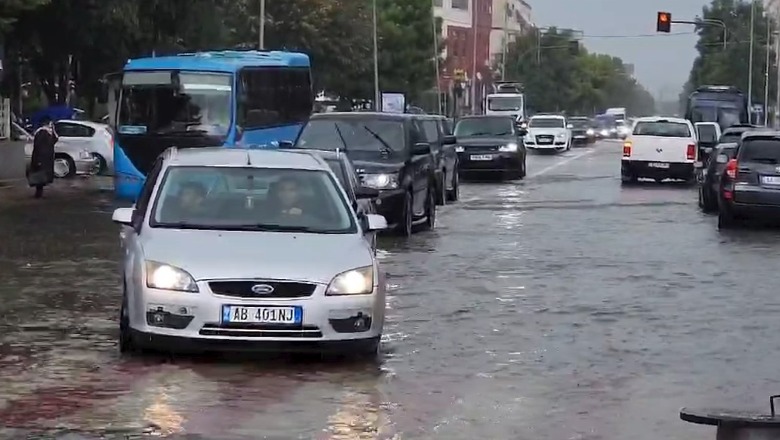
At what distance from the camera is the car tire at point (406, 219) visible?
21.6 metres

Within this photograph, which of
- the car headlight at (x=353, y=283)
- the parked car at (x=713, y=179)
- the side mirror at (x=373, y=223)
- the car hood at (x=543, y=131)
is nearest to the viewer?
the car headlight at (x=353, y=283)

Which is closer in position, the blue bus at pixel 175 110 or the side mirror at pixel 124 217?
the side mirror at pixel 124 217

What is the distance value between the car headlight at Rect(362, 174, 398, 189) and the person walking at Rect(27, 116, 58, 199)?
1174 cm

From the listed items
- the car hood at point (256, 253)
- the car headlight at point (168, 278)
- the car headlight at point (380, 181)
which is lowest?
the car headlight at point (380, 181)

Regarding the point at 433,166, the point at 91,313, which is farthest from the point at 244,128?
the point at 91,313

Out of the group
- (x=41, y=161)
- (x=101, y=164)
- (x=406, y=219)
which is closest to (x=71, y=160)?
(x=101, y=164)

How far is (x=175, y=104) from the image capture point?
98.4 ft

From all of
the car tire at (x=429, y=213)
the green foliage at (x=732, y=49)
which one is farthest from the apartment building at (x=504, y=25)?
the car tire at (x=429, y=213)

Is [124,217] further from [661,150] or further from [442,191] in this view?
[661,150]

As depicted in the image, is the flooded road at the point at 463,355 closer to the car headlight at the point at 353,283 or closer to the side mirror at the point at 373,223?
the car headlight at the point at 353,283

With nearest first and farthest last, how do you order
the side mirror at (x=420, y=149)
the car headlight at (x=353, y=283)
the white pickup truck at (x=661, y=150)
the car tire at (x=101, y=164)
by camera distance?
the car headlight at (x=353, y=283), the side mirror at (x=420, y=149), the white pickup truck at (x=661, y=150), the car tire at (x=101, y=164)

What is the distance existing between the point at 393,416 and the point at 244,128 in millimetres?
21692

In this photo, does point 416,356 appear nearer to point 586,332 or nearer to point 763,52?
point 586,332

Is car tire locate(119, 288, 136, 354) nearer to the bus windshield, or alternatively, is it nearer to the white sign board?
the bus windshield
